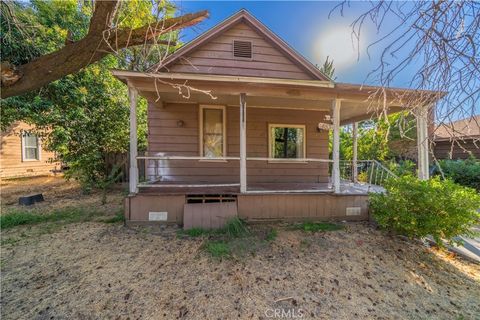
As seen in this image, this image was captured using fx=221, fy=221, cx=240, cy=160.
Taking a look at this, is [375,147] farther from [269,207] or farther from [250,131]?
[269,207]

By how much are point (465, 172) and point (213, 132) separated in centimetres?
1047

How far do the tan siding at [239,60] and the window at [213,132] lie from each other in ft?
3.84

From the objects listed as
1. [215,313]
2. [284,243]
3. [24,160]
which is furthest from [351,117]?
[24,160]

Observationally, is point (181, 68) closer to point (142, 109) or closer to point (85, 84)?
point (85, 84)

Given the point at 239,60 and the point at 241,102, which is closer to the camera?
the point at 241,102

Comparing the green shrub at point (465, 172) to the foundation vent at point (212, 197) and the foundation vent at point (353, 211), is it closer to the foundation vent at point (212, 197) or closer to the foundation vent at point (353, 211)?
the foundation vent at point (353, 211)

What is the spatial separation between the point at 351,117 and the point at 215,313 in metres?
7.53

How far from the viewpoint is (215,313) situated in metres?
2.38

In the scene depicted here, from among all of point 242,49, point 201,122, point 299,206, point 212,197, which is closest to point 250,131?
point 201,122

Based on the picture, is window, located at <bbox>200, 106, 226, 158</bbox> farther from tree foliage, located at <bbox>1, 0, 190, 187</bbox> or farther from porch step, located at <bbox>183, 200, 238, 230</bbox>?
tree foliage, located at <bbox>1, 0, 190, 187</bbox>

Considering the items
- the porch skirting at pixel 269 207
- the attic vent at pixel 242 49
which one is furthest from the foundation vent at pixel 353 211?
the attic vent at pixel 242 49

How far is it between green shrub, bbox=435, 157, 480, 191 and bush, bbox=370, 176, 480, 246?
22.5 ft

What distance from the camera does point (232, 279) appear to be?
291 cm

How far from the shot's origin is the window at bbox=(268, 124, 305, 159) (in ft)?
23.3
